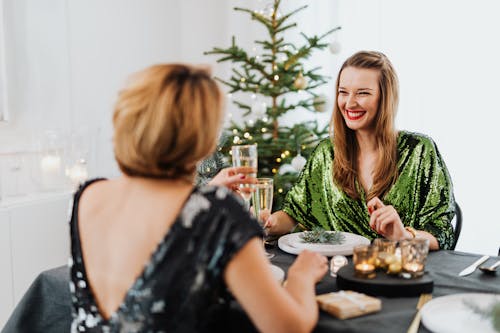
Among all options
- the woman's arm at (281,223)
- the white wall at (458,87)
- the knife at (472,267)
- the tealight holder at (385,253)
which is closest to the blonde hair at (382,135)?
the woman's arm at (281,223)

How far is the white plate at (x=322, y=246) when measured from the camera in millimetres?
1662

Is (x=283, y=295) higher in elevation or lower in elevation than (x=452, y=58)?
lower

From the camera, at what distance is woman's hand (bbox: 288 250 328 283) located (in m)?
1.26

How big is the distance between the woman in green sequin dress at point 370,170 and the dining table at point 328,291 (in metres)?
0.45

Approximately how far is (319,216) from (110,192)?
4.51ft

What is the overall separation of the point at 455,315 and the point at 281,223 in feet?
3.76

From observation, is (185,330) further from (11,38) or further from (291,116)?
(291,116)

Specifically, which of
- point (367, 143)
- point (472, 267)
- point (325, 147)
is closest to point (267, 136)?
point (325, 147)

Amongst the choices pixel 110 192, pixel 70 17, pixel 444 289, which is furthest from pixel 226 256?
pixel 70 17

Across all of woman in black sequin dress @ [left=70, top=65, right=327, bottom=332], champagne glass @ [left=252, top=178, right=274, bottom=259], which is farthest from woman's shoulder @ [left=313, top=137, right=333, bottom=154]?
woman in black sequin dress @ [left=70, top=65, right=327, bottom=332]

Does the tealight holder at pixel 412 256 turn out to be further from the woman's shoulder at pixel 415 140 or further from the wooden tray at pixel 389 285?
the woman's shoulder at pixel 415 140

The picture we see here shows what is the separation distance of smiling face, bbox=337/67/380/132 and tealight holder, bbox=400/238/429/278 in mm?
957

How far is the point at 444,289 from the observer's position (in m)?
1.38

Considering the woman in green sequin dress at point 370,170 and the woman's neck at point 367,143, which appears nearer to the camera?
the woman in green sequin dress at point 370,170
